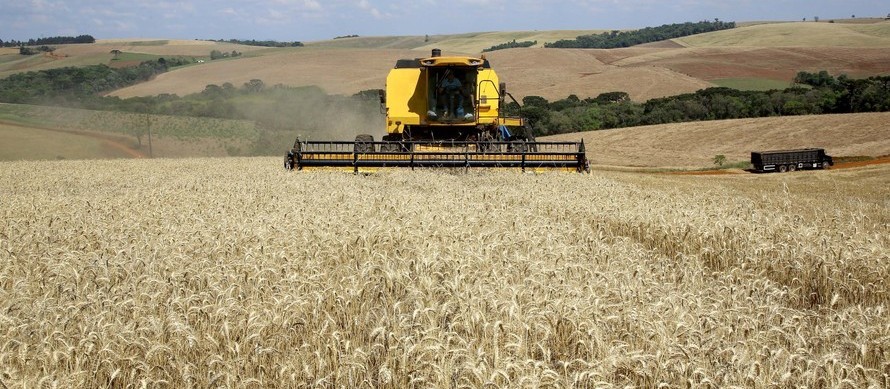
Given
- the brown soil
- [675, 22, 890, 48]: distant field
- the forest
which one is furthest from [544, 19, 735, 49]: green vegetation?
the brown soil

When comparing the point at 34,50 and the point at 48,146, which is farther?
the point at 34,50

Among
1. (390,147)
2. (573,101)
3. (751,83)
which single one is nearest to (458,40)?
(751,83)

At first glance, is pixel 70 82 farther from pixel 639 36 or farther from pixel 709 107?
pixel 639 36

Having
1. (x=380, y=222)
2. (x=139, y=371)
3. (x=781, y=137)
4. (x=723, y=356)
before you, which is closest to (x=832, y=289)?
(x=723, y=356)

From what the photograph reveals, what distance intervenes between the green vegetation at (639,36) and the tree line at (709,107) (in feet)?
218

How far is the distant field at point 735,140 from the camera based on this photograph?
103ft

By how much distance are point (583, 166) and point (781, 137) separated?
73.4 ft

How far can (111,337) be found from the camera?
385 cm

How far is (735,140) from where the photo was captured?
3519cm

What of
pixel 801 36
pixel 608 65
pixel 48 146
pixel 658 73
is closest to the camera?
pixel 48 146

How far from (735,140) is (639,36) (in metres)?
95.1

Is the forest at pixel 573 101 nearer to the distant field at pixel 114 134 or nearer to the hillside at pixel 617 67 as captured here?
the distant field at pixel 114 134

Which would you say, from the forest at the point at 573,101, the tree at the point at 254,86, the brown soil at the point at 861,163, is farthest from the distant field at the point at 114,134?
the brown soil at the point at 861,163

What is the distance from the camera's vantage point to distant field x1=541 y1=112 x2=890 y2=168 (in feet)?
103
